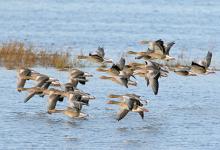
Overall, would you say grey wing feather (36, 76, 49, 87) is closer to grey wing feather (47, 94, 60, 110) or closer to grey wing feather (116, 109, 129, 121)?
grey wing feather (47, 94, 60, 110)

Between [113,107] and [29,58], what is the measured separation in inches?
245

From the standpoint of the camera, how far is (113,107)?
18422 millimetres

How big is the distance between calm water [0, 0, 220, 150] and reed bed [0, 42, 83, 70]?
58cm

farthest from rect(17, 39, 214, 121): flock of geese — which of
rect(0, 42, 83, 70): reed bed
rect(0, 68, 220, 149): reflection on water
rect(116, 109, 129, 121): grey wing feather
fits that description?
rect(0, 42, 83, 70): reed bed

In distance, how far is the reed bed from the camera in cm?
2372

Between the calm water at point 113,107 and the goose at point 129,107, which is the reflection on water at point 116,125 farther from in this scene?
the goose at point 129,107

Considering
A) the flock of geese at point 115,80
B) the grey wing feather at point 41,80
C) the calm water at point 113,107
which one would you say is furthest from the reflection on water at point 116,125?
Answer: the grey wing feather at point 41,80

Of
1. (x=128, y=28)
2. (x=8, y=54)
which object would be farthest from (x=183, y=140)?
(x=128, y=28)

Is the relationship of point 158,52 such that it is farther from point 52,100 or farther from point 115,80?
point 52,100

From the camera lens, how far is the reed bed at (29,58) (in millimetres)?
23719

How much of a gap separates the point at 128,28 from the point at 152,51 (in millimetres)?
18705

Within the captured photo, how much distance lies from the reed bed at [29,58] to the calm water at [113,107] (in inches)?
22.7

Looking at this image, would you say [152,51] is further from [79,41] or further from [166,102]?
[79,41]

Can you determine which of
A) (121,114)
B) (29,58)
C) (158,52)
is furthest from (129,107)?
(29,58)
